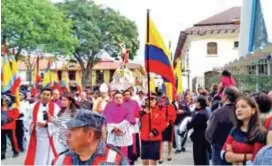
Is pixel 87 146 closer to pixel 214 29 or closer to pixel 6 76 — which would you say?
pixel 6 76

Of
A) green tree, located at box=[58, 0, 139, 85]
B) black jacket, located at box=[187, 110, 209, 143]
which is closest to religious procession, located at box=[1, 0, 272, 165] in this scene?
black jacket, located at box=[187, 110, 209, 143]

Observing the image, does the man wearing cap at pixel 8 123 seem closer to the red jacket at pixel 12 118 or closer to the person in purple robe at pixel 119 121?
the red jacket at pixel 12 118

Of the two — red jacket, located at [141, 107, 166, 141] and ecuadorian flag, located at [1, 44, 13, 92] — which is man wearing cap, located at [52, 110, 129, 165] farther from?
ecuadorian flag, located at [1, 44, 13, 92]

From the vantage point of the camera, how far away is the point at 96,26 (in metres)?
68.3

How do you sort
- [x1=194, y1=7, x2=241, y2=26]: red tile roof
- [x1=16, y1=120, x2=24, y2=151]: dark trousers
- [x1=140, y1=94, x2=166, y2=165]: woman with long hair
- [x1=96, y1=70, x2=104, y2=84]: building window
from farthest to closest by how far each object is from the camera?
[x1=96, y1=70, x2=104, y2=84]: building window → [x1=194, y1=7, x2=241, y2=26]: red tile roof → [x1=16, y1=120, x2=24, y2=151]: dark trousers → [x1=140, y1=94, x2=166, y2=165]: woman with long hair

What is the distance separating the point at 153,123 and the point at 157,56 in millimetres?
1197

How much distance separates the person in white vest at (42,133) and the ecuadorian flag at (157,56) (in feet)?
6.66

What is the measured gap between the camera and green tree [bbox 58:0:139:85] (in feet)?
222

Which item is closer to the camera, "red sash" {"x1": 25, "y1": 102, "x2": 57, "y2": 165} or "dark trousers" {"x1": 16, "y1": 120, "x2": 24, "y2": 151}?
"red sash" {"x1": 25, "y1": 102, "x2": 57, "y2": 165}

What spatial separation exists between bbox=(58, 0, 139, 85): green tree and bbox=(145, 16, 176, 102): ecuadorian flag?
56.0m

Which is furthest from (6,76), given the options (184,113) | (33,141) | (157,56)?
(33,141)

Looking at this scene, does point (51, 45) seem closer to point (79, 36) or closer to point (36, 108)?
point (79, 36)

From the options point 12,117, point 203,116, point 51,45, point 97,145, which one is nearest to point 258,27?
point 203,116

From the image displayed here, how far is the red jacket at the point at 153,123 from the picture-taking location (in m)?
10.6
